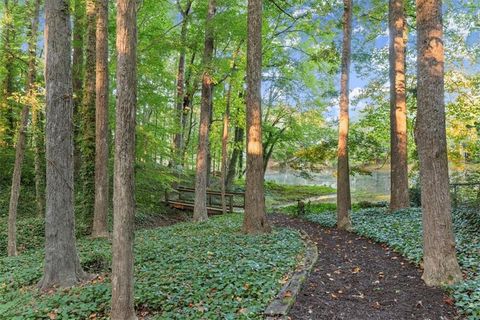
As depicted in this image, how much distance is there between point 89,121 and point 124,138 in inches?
275

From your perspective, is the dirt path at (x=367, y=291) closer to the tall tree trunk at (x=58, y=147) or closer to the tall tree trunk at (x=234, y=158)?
the tall tree trunk at (x=58, y=147)

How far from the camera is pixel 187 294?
447cm

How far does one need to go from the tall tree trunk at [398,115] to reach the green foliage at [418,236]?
2.61 feet

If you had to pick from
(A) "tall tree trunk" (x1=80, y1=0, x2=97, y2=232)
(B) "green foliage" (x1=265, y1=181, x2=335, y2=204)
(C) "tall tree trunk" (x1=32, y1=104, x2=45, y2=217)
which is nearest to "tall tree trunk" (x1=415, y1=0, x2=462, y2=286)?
(A) "tall tree trunk" (x1=80, y1=0, x2=97, y2=232)

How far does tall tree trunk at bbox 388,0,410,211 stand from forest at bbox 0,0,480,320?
0.17 feet

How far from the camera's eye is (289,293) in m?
4.37

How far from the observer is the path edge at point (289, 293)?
12.5 feet

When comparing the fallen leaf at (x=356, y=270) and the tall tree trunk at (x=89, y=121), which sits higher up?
the tall tree trunk at (x=89, y=121)

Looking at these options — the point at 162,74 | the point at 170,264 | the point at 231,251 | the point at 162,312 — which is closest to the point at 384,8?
the point at 162,74

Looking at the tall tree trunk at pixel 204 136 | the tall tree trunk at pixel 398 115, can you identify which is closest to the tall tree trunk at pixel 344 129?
the tall tree trunk at pixel 398 115

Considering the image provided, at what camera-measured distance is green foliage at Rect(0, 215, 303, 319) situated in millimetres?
4203

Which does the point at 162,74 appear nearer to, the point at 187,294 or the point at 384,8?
the point at 384,8

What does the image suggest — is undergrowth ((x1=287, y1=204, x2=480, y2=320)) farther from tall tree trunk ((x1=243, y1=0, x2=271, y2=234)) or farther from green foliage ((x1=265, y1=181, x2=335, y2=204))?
green foliage ((x1=265, y1=181, x2=335, y2=204))

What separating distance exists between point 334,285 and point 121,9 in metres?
4.44
